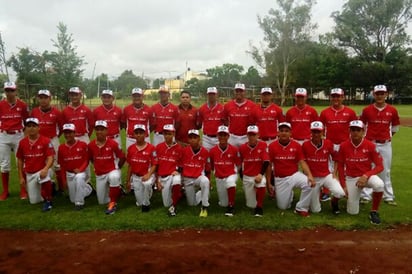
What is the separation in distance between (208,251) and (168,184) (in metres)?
1.95

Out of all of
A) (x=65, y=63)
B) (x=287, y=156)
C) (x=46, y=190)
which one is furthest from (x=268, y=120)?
(x=65, y=63)

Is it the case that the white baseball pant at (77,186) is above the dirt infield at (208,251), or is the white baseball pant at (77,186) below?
above

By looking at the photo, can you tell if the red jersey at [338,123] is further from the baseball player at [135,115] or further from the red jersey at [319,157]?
the baseball player at [135,115]

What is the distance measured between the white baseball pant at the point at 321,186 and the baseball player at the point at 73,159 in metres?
4.04

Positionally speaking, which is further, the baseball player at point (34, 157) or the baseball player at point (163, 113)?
the baseball player at point (163, 113)

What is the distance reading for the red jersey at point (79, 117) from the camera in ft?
24.7

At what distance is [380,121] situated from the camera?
6980mm

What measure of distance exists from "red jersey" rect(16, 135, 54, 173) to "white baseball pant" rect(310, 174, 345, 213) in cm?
474

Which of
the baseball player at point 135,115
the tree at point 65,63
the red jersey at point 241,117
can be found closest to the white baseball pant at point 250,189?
the red jersey at point 241,117

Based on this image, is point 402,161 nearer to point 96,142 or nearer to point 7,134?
point 96,142

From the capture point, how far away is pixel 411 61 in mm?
43656

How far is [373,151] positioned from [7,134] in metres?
6.79

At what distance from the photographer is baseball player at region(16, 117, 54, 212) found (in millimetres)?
6805

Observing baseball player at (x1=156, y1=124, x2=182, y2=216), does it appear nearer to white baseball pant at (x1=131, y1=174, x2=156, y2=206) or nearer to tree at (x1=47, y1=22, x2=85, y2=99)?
white baseball pant at (x1=131, y1=174, x2=156, y2=206)
